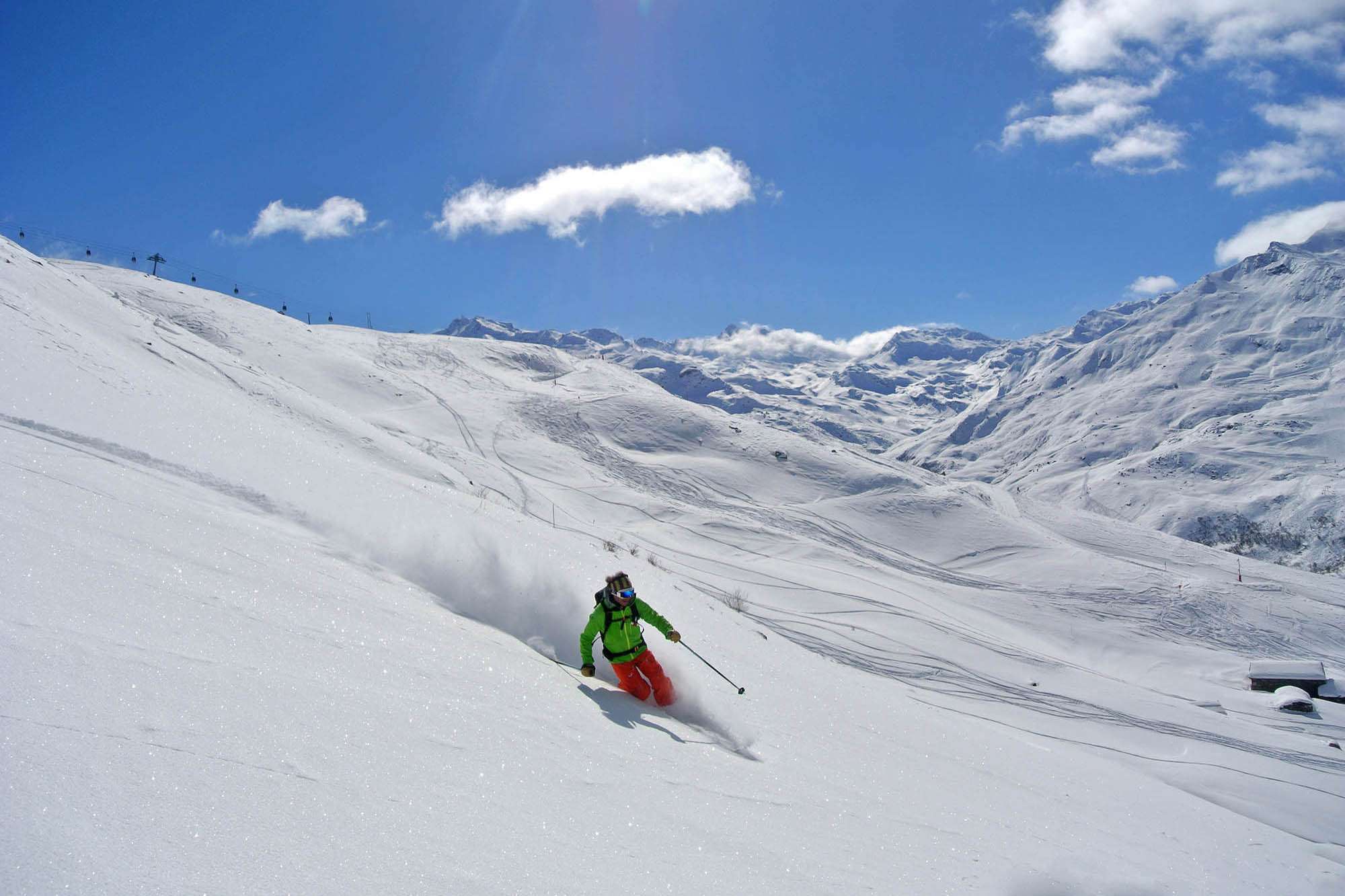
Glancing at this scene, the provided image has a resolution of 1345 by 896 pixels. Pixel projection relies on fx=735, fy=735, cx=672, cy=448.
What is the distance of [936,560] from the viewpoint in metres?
50.1

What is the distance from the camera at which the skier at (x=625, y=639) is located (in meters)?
9.04

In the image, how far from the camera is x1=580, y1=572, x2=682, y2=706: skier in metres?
9.04

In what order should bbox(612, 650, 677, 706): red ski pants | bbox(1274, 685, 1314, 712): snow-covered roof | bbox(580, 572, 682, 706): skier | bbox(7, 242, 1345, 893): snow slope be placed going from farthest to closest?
1. bbox(1274, 685, 1314, 712): snow-covered roof
2. bbox(612, 650, 677, 706): red ski pants
3. bbox(580, 572, 682, 706): skier
4. bbox(7, 242, 1345, 893): snow slope

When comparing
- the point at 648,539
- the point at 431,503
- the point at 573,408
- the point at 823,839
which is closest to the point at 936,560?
the point at 648,539

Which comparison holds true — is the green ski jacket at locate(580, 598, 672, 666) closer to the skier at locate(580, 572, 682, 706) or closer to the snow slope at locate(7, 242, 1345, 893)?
the skier at locate(580, 572, 682, 706)

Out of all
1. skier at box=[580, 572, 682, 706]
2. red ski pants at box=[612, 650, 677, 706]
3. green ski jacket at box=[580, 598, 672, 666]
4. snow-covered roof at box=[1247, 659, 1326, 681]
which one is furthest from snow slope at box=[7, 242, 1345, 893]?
snow-covered roof at box=[1247, 659, 1326, 681]

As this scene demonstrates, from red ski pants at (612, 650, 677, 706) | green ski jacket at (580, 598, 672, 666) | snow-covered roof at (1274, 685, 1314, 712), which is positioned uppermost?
green ski jacket at (580, 598, 672, 666)

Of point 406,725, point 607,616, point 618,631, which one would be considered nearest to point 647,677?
point 618,631

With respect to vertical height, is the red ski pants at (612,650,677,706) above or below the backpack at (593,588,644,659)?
below

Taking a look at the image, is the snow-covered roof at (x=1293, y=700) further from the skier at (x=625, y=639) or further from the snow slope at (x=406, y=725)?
the skier at (x=625, y=639)

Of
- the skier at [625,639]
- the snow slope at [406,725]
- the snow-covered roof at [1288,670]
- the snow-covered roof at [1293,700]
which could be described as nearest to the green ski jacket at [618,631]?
the skier at [625,639]

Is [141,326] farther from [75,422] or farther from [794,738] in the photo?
[794,738]

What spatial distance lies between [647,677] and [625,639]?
2.00 ft

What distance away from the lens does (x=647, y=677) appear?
9273mm
